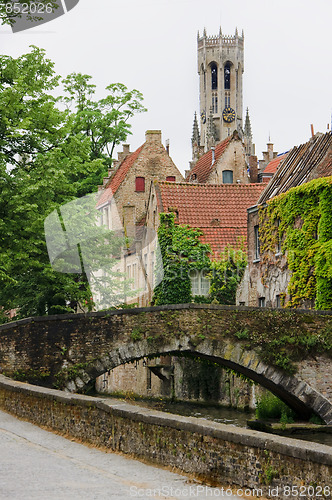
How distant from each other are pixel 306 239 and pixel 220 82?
352ft

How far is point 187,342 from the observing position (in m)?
25.7

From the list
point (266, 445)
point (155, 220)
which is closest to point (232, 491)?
point (266, 445)

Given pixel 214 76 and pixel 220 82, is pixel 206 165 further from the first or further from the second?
pixel 214 76

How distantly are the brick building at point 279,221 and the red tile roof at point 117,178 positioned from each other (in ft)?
49.7

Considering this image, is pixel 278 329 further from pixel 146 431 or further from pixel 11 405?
pixel 146 431

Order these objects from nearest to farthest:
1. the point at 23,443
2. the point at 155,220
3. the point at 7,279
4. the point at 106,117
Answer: the point at 23,443, the point at 7,279, the point at 155,220, the point at 106,117

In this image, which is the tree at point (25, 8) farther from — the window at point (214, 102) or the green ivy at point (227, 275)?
the window at point (214, 102)

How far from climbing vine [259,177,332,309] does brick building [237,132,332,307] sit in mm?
282

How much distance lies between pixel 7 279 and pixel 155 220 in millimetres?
16214

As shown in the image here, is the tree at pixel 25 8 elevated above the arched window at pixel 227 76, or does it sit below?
below

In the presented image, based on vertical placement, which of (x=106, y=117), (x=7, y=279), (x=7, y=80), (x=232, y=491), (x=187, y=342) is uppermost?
(x=106, y=117)

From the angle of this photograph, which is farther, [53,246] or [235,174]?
[235,174]

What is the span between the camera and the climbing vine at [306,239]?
26609 mm

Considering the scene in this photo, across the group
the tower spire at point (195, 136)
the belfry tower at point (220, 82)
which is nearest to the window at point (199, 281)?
the tower spire at point (195, 136)
